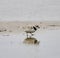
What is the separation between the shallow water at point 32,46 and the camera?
146cm

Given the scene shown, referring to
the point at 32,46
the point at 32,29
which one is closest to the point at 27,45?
the point at 32,46

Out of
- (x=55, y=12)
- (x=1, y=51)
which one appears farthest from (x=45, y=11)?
(x=1, y=51)

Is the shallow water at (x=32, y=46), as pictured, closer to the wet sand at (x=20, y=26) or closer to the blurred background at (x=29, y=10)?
the wet sand at (x=20, y=26)

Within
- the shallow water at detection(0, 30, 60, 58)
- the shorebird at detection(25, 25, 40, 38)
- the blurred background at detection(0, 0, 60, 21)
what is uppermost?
the blurred background at detection(0, 0, 60, 21)

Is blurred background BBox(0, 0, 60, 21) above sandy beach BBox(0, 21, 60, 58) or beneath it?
above

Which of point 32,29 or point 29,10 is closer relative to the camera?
point 32,29

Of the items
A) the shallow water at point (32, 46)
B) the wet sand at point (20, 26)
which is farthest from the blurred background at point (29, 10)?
the shallow water at point (32, 46)

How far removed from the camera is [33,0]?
1641mm

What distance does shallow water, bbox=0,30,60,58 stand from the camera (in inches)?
57.6

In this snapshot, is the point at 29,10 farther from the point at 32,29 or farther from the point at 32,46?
the point at 32,46

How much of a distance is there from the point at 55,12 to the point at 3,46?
62 centimetres

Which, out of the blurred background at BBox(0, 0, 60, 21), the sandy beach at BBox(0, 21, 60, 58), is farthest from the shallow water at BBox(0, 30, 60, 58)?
the blurred background at BBox(0, 0, 60, 21)

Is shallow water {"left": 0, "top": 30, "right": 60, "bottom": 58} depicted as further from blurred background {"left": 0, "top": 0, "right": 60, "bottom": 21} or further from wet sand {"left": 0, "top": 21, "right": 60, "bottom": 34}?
blurred background {"left": 0, "top": 0, "right": 60, "bottom": 21}

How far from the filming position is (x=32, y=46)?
5.02 ft
